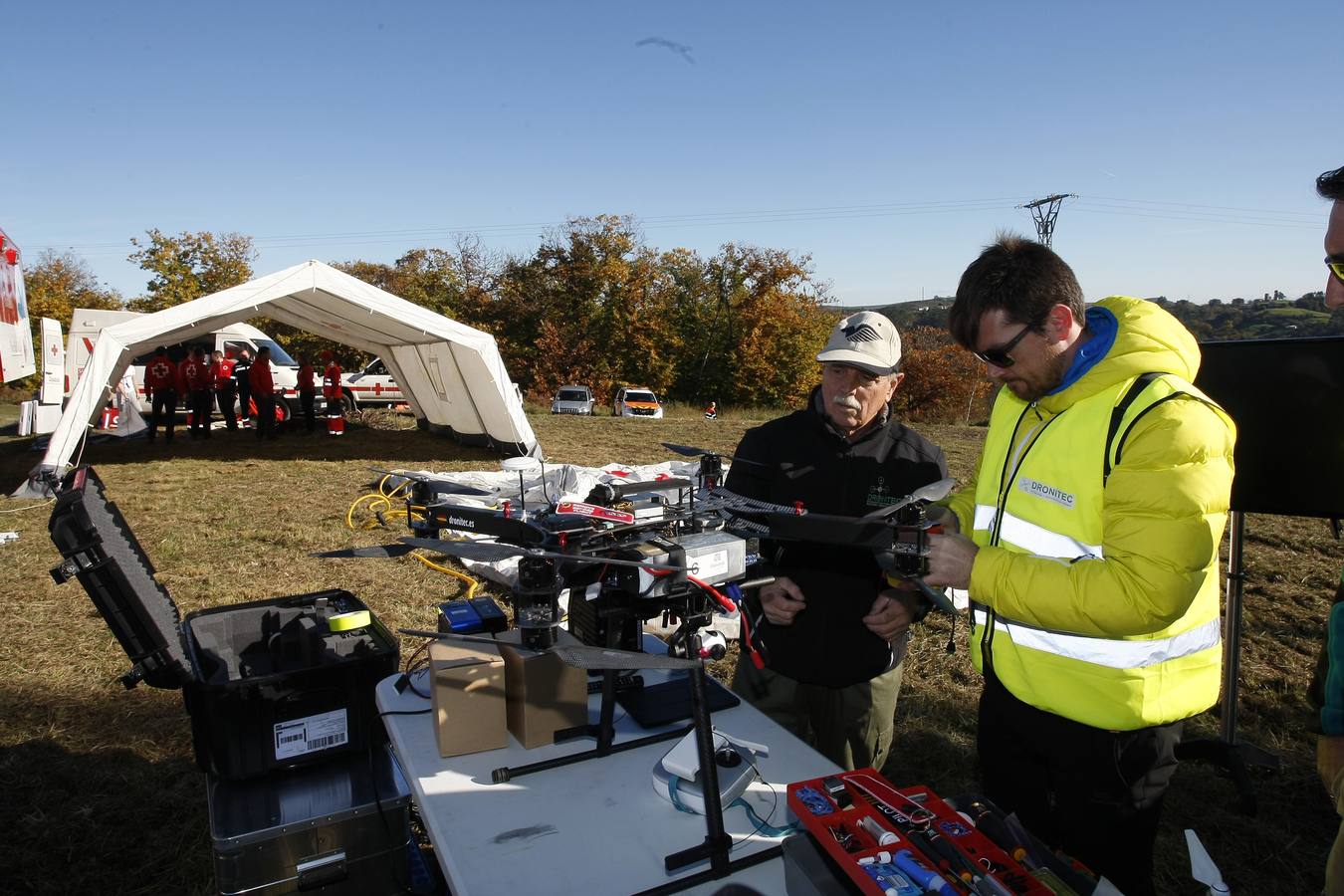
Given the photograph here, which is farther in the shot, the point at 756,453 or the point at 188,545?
the point at 188,545

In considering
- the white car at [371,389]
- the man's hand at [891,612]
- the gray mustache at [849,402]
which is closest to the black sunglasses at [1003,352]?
the gray mustache at [849,402]

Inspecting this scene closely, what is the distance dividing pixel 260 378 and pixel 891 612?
12661 millimetres

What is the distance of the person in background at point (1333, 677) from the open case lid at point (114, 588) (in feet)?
8.42

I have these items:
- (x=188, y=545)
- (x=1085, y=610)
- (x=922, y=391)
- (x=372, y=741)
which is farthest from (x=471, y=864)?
(x=922, y=391)

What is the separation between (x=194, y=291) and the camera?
1213 inches

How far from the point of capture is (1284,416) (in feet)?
9.79

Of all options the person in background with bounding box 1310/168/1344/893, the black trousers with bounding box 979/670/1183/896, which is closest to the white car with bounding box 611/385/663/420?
the black trousers with bounding box 979/670/1183/896

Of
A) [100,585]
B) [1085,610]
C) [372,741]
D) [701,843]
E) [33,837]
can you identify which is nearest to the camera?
[1085,610]

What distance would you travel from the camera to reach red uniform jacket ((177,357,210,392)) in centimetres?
1241

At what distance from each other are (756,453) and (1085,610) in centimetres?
121

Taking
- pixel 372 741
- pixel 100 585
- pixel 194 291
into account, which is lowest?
pixel 372 741

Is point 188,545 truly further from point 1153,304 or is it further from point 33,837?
point 1153,304

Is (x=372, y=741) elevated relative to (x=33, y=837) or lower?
elevated

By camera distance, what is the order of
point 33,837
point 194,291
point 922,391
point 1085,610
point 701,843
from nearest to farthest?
point 1085,610
point 701,843
point 33,837
point 194,291
point 922,391
